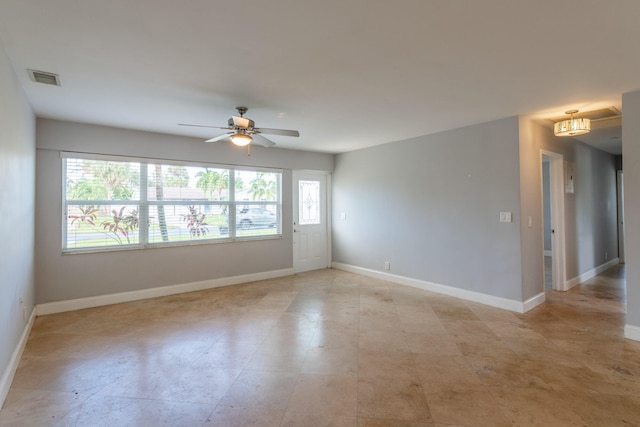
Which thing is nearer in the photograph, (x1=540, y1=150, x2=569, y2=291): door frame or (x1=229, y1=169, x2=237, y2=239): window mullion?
(x1=540, y1=150, x2=569, y2=291): door frame

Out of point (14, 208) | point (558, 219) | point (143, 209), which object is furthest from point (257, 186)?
point (558, 219)

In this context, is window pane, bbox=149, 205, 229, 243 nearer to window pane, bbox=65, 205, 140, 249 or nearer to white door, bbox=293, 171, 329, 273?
window pane, bbox=65, 205, 140, 249

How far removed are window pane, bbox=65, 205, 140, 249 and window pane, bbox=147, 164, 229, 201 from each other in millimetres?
427

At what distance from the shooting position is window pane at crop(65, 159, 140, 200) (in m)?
4.08

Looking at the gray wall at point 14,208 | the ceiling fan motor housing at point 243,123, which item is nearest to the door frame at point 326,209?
the ceiling fan motor housing at point 243,123

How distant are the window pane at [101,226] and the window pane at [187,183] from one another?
0.43 metres

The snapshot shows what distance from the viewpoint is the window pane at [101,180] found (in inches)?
161

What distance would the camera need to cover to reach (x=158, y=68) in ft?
8.20

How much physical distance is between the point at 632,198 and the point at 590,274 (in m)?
3.26

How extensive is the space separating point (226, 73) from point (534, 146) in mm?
3958

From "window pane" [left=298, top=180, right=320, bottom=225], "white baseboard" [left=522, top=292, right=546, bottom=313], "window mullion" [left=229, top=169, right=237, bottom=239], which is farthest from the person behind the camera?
"window pane" [left=298, top=180, right=320, bottom=225]

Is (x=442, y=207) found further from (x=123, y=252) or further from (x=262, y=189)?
(x=123, y=252)

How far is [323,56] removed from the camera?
2.30 meters

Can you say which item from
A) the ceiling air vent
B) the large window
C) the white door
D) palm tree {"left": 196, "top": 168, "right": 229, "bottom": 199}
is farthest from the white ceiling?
the white door
